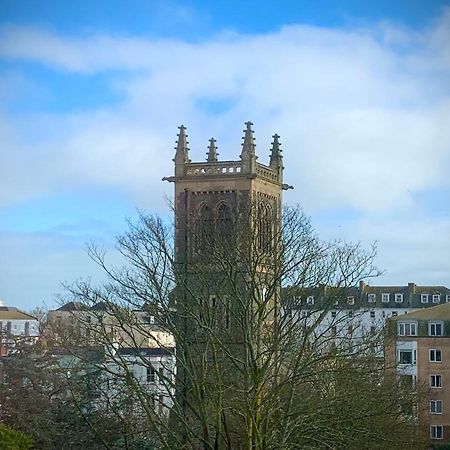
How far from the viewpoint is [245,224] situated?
93.4 feet

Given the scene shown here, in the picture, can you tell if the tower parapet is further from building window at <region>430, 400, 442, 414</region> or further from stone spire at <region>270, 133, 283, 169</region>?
building window at <region>430, 400, 442, 414</region>

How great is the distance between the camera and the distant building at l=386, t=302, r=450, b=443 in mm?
60031

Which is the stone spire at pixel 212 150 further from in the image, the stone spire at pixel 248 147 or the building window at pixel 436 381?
the building window at pixel 436 381

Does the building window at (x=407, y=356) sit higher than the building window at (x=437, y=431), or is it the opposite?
the building window at (x=407, y=356)

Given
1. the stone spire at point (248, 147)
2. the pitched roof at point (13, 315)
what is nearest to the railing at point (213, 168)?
the stone spire at point (248, 147)

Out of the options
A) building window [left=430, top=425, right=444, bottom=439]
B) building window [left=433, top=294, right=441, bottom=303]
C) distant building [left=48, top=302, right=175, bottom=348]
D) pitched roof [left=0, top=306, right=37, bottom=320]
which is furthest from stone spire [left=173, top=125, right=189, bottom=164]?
pitched roof [left=0, top=306, right=37, bottom=320]

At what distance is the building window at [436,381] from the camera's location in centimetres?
6075

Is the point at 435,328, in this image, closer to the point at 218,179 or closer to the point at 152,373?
the point at 218,179

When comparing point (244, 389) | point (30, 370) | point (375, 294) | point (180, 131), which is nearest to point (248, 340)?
point (244, 389)

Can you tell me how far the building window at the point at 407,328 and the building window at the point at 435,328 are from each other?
0.99m

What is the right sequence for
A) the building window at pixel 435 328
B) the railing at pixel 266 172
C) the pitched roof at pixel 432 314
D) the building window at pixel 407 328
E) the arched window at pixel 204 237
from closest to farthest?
the arched window at pixel 204 237 < the railing at pixel 266 172 < the building window at pixel 435 328 < the pitched roof at pixel 432 314 < the building window at pixel 407 328

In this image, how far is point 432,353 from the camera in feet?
202

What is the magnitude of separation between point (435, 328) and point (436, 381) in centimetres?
359

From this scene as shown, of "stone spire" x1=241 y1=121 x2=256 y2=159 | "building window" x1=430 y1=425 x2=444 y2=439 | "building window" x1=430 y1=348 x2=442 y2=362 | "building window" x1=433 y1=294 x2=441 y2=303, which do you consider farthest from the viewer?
"building window" x1=433 y1=294 x2=441 y2=303
